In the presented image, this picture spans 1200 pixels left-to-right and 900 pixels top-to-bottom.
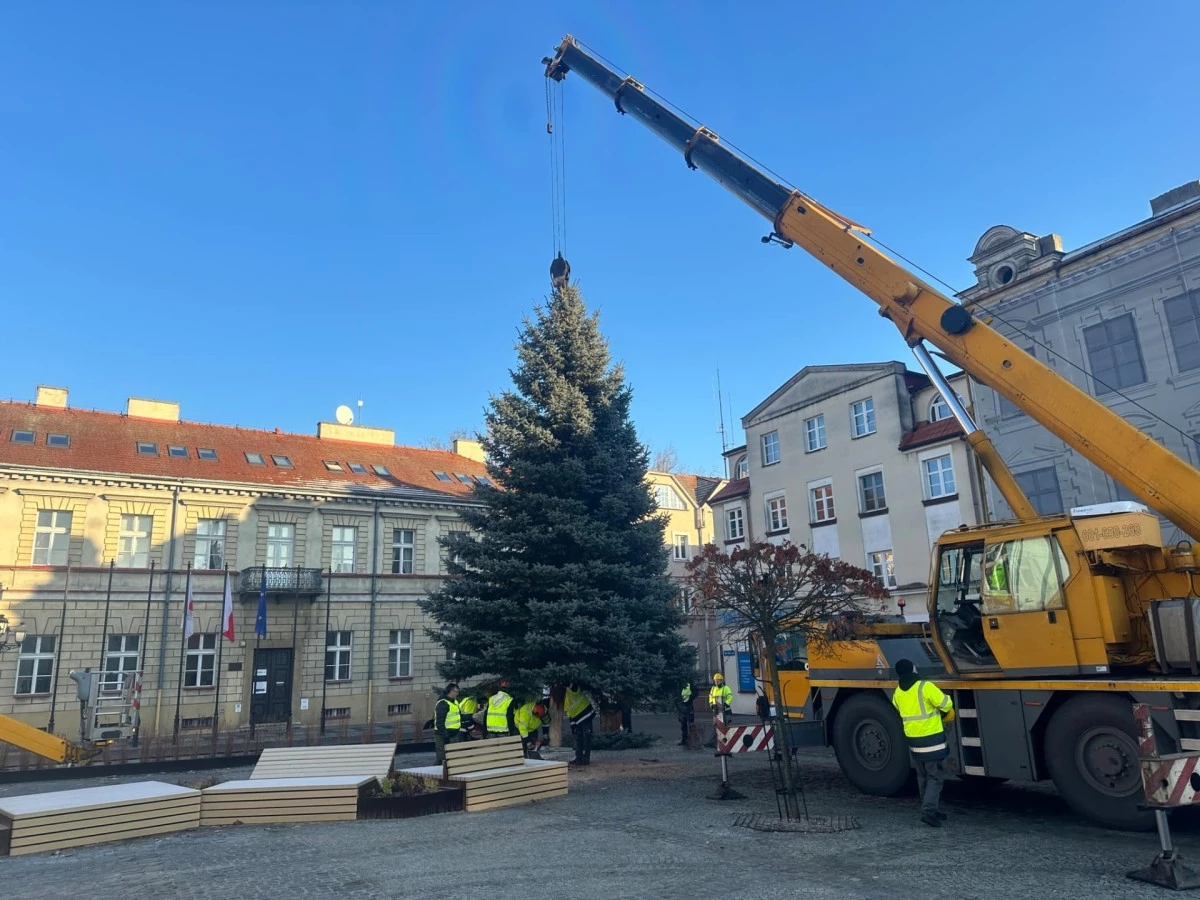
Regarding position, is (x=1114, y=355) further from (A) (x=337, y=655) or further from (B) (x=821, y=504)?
(A) (x=337, y=655)

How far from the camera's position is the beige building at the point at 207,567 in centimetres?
2741

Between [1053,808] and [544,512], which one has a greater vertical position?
[544,512]

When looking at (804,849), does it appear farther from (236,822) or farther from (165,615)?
(165,615)

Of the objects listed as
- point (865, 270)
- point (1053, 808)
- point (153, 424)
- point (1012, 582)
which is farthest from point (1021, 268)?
point (153, 424)

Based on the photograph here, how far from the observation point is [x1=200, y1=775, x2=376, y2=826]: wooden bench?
10719 mm

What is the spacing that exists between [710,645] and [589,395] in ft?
79.1

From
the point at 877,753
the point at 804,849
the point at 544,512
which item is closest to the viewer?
the point at 804,849

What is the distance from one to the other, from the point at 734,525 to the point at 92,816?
28527mm

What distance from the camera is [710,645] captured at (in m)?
40.7

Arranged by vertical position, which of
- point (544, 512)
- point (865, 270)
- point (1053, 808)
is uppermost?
point (865, 270)

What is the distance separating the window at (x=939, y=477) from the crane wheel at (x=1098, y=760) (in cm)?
1800

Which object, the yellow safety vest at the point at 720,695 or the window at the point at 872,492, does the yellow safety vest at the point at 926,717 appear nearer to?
the yellow safety vest at the point at 720,695

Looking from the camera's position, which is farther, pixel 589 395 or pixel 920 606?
pixel 920 606

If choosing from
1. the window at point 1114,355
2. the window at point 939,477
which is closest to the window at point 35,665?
the window at point 939,477
